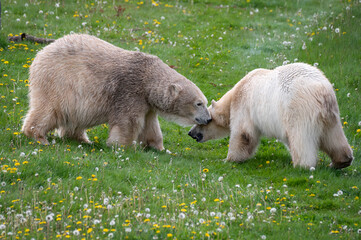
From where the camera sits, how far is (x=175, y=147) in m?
10.9

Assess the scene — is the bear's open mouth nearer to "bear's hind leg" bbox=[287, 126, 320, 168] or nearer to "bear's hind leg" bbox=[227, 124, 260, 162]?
"bear's hind leg" bbox=[227, 124, 260, 162]

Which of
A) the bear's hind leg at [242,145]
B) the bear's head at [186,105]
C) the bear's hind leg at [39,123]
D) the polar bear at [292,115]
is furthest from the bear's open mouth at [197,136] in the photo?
the bear's hind leg at [39,123]

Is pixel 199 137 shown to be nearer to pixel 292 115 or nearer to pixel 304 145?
pixel 292 115

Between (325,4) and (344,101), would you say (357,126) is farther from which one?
(325,4)

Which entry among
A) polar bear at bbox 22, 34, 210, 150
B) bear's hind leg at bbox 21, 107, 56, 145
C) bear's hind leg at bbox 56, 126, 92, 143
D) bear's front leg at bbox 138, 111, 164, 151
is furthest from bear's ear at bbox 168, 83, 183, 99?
bear's hind leg at bbox 21, 107, 56, 145

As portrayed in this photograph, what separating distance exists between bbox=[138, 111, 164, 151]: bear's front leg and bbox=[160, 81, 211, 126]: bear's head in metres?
0.27

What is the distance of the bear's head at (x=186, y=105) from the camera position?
971cm

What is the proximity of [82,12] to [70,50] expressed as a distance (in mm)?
8028

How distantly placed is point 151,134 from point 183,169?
1.70 metres

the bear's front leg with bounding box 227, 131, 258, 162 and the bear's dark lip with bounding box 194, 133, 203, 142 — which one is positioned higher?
the bear's front leg with bounding box 227, 131, 258, 162

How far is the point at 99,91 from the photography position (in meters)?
9.52

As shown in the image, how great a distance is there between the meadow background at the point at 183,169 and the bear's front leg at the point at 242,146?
A: 0.67ft

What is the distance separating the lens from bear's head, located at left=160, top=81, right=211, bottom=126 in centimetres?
971

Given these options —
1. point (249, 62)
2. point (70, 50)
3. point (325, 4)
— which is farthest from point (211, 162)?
point (325, 4)
